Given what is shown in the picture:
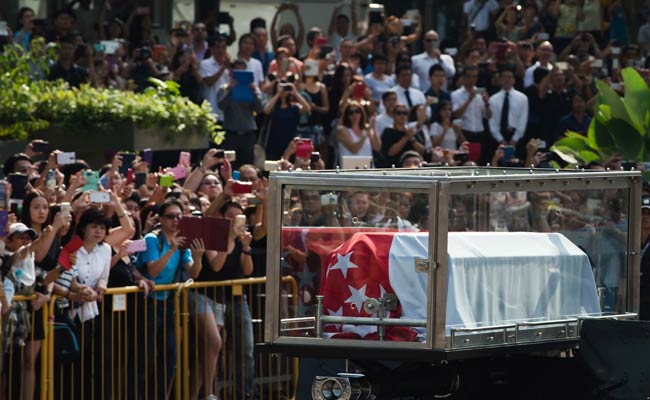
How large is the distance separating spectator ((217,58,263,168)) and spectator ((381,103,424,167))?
1.53m

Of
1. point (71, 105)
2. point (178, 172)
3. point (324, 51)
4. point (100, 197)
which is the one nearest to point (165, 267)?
point (100, 197)

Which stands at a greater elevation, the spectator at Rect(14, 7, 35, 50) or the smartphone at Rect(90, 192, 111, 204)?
the spectator at Rect(14, 7, 35, 50)

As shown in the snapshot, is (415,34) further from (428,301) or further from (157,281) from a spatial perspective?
(428,301)

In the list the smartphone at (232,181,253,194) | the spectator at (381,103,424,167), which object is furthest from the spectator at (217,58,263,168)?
the smartphone at (232,181,253,194)

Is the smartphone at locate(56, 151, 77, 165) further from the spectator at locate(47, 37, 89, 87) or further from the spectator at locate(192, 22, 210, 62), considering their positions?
the spectator at locate(192, 22, 210, 62)

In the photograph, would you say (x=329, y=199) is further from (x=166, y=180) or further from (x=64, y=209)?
(x=166, y=180)

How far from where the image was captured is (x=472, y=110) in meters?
20.3

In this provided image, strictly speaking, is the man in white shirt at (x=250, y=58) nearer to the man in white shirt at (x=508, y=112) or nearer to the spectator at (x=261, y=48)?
the spectator at (x=261, y=48)

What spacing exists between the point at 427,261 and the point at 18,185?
16.3 ft

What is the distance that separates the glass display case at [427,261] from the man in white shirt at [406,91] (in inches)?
393

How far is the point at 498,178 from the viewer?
30.0ft

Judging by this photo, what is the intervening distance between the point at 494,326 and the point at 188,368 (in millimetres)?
4522

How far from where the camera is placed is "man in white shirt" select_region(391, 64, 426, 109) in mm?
19656

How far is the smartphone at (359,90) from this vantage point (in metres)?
18.8
